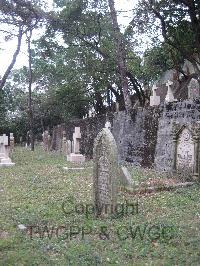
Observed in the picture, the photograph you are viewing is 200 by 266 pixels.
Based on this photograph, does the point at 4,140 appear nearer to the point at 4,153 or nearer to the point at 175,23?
the point at 4,153

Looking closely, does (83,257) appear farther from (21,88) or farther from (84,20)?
(21,88)

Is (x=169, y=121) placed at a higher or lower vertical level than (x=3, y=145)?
higher

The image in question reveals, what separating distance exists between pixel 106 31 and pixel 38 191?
14.7 meters

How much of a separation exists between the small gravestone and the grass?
1.37 metres

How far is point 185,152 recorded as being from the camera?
38.5ft

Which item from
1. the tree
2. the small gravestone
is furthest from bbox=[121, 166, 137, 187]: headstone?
the tree

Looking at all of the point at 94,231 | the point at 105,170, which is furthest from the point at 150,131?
the point at 94,231

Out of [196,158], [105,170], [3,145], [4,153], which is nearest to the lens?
[105,170]

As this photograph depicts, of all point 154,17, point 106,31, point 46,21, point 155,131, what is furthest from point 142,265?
point 106,31

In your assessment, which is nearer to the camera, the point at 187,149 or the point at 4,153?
the point at 187,149

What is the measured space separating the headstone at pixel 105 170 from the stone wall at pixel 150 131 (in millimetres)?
6337

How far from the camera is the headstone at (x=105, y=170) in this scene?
25.1ft

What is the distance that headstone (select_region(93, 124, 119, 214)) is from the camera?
25.1ft

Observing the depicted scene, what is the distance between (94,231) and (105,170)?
1504mm
